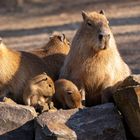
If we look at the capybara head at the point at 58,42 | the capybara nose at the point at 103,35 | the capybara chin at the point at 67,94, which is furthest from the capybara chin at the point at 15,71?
the capybara nose at the point at 103,35

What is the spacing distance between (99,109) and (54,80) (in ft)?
3.26

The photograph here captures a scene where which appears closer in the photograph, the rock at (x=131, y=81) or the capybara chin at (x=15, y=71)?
the rock at (x=131, y=81)

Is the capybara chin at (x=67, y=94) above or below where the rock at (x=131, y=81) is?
below

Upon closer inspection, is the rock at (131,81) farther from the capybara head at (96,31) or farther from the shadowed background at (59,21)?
the shadowed background at (59,21)

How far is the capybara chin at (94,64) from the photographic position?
7.45 m

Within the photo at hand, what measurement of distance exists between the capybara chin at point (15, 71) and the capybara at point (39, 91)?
157 mm

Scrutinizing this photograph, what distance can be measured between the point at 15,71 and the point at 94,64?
87cm

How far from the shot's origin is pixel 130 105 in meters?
6.97

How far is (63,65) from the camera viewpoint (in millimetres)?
7934

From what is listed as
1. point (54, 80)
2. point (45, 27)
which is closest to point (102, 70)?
point (54, 80)

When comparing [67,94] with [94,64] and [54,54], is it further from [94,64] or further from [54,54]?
[54,54]

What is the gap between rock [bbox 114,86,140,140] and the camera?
6.89m

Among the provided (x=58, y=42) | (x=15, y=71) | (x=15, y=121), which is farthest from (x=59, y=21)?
(x=15, y=121)

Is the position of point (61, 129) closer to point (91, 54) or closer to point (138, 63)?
A: point (91, 54)
